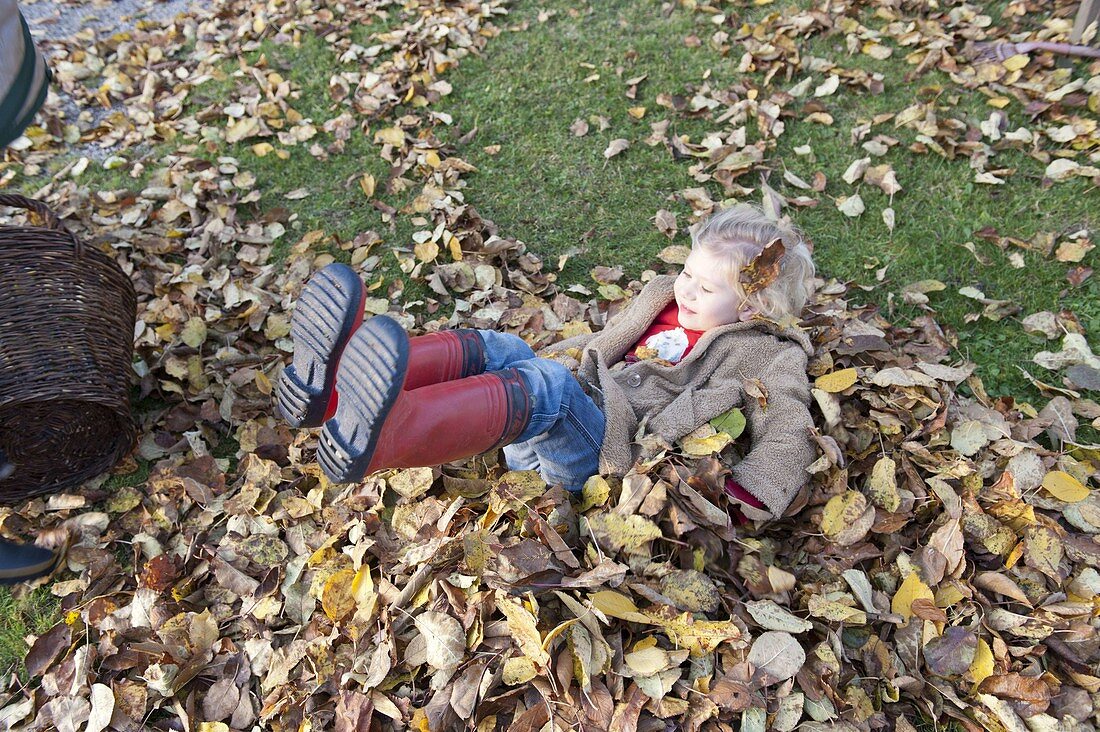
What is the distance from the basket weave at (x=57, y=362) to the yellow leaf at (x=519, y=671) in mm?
1703

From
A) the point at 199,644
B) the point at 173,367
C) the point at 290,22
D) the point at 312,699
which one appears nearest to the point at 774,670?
the point at 312,699

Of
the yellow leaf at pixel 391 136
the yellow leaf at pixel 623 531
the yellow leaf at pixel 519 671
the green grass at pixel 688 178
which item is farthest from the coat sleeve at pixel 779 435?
the yellow leaf at pixel 391 136

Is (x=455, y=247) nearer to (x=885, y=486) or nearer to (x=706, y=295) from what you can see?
(x=706, y=295)

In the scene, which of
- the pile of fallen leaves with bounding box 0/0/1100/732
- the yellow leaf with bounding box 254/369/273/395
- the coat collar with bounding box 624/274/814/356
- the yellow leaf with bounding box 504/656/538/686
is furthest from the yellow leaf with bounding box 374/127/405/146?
the yellow leaf with bounding box 504/656/538/686

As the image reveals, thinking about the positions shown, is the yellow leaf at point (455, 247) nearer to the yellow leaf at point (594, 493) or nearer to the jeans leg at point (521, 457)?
the jeans leg at point (521, 457)

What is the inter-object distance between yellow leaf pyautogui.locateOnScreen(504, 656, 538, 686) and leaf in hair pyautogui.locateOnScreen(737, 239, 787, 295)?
1402mm

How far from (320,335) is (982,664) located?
6.34 feet

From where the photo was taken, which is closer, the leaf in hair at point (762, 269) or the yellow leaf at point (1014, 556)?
the yellow leaf at point (1014, 556)

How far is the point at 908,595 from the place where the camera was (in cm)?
215

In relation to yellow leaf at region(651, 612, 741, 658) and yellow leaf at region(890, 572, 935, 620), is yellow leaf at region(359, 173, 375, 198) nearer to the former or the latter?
yellow leaf at region(651, 612, 741, 658)

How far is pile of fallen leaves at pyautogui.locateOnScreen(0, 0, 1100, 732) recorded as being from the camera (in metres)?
1.95

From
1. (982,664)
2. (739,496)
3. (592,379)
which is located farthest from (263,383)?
(982,664)

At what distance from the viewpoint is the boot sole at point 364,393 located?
1.76 meters

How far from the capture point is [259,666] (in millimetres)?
2158
